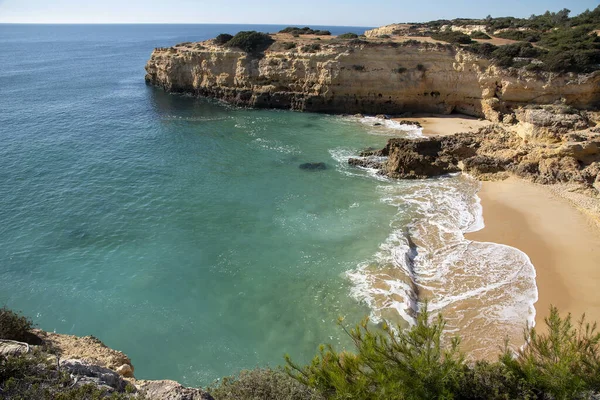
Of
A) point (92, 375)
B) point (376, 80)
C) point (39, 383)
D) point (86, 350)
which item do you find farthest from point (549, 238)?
point (376, 80)

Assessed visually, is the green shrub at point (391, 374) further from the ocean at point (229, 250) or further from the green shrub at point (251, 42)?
the green shrub at point (251, 42)

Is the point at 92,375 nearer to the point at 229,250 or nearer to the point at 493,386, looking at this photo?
the point at 493,386

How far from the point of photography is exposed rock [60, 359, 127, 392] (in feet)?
25.3

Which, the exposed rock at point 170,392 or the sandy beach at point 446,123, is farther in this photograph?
the sandy beach at point 446,123

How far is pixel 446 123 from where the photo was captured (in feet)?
125

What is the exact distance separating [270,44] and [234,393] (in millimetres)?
46304

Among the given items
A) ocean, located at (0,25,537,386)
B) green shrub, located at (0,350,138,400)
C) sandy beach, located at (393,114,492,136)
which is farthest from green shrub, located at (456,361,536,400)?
sandy beach, located at (393,114,492,136)

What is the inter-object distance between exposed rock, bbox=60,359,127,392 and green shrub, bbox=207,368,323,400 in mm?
2249

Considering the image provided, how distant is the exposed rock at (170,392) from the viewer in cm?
769

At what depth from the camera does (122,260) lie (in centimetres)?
1842

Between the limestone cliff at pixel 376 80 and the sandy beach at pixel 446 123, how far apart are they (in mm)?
1210

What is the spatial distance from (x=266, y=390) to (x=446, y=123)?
35.2 metres

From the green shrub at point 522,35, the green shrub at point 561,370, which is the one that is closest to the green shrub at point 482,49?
the green shrub at point 522,35

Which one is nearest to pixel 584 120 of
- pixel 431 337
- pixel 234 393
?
pixel 431 337
